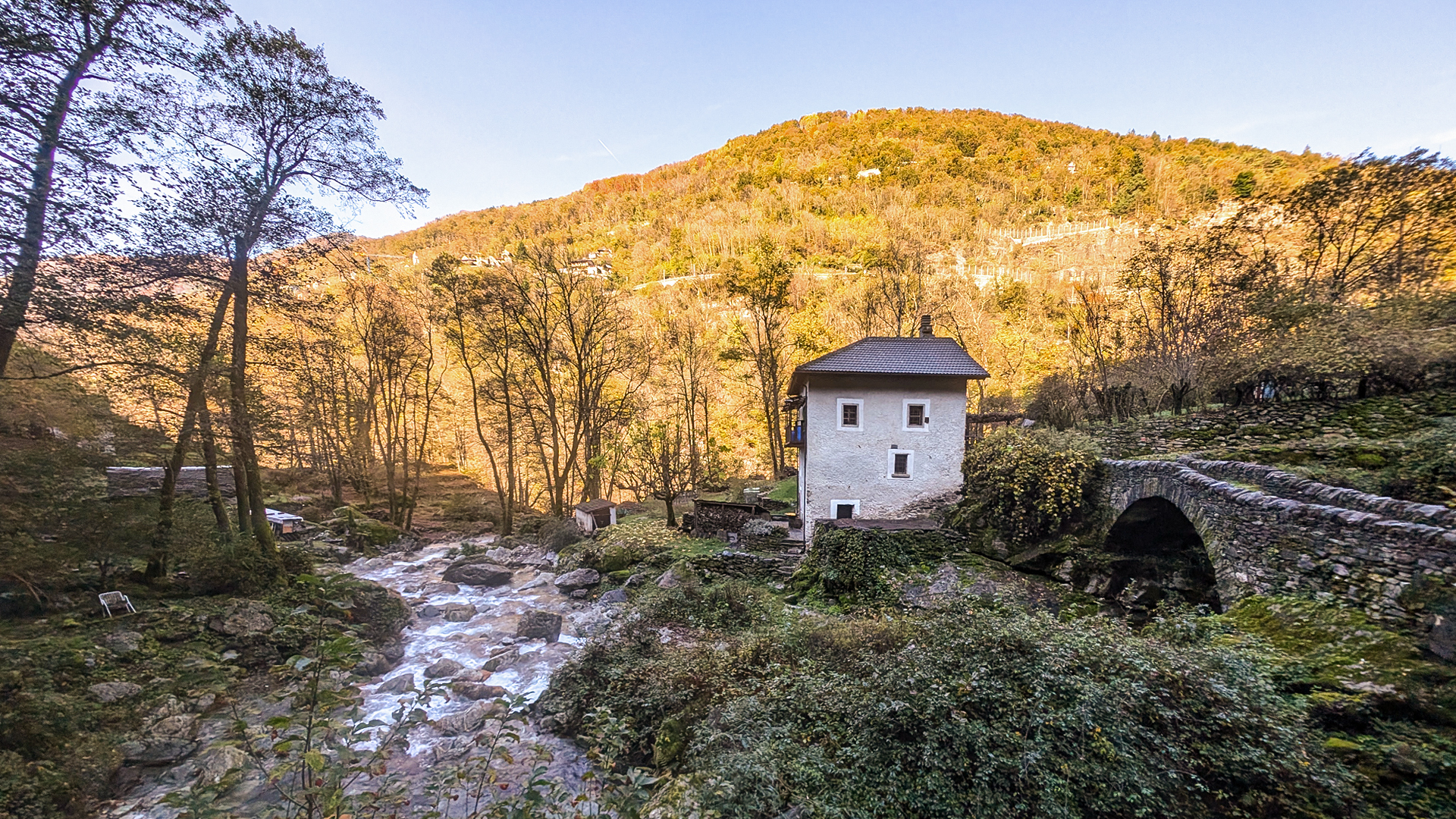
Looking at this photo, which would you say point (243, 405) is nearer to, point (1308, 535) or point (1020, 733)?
point (1020, 733)

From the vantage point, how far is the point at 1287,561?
6.32 m

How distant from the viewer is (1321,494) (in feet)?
21.9

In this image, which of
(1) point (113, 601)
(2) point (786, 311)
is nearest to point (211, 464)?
(1) point (113, 601)

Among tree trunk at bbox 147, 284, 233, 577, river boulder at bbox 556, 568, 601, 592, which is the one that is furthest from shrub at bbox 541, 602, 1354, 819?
tree trunk at bbox 147, 284, 233, 577

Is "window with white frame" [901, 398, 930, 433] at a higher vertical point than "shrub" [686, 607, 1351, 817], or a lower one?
higher

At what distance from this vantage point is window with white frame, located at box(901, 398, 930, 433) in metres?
16.3

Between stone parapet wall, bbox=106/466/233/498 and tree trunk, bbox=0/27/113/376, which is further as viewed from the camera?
stone parapet wall, bbox=106/466/233/498

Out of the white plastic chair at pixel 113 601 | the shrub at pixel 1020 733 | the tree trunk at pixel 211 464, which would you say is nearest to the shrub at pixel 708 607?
the shrub at pixel 1020 733

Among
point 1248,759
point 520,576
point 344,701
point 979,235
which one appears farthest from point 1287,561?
point 979,235

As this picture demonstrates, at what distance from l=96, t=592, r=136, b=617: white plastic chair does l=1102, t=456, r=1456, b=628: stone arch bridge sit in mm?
18630

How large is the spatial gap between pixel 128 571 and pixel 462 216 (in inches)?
1494

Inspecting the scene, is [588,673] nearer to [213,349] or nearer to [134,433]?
[134,433]

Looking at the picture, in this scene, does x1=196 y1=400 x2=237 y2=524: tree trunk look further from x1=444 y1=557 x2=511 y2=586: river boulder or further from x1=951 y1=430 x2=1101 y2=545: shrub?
x1=951 y1=430 x2=1101 y2=545: shrub

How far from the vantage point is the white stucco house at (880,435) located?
1620cm
